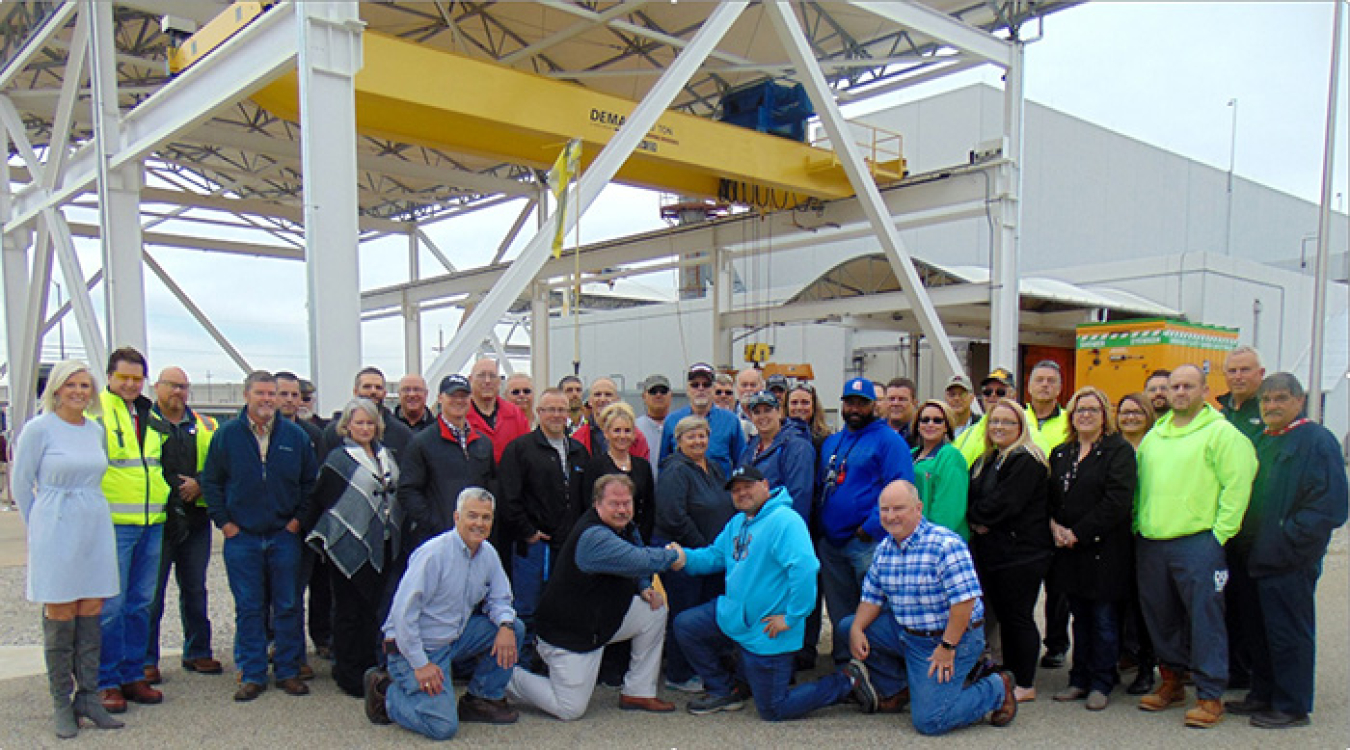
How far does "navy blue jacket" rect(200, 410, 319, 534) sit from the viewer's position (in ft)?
15.5

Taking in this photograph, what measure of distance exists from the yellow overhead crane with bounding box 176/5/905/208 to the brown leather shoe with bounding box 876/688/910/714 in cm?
740

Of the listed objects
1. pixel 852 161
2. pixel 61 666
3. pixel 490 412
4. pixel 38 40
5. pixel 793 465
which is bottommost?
pixel 61 666

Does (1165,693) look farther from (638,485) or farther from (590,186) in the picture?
(590,186)

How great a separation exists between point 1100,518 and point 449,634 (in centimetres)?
346

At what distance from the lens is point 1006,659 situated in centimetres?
480

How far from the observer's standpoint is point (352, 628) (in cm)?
482

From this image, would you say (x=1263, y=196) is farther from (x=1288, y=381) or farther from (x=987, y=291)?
(x=1288, y=381)

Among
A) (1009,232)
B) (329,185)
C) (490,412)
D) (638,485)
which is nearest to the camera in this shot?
(638,485)

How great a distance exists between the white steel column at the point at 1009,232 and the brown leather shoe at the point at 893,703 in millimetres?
8453

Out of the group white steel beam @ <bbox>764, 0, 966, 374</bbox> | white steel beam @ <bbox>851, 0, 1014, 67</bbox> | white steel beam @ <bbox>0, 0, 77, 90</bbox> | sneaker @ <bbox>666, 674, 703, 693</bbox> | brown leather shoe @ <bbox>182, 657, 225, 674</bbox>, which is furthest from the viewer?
white steel beam @ <bbox>851, 0, 1014, 67</bbox>

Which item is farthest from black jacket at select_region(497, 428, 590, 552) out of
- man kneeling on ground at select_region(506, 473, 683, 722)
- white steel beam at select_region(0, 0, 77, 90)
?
white steel beam at select_region(0, 0, 77, 90)

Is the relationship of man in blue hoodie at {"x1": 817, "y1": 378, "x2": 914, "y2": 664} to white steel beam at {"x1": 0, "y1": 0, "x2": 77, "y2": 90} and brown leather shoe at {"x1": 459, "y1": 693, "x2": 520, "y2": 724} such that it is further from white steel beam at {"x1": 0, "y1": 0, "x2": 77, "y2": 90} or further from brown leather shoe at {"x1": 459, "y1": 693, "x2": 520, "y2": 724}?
white steel beam at {"x1": 0, "y1": 0, "x2": 77, "y2": 90}

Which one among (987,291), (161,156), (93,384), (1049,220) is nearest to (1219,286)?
(1049,220)

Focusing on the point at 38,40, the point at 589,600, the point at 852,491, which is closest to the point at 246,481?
the point at 589,600
